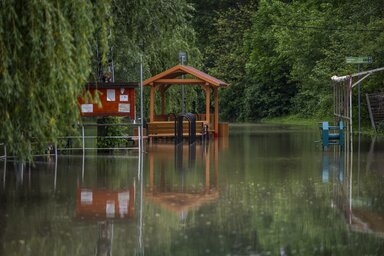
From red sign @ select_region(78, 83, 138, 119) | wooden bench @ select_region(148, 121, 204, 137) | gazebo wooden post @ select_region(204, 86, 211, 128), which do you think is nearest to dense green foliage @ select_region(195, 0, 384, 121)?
gazebo wooden post @ select_region(204, 86, 211, 128)

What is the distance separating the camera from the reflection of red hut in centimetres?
1417

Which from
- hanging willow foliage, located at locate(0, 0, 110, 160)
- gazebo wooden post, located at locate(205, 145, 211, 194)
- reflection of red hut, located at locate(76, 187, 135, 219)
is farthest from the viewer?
gazebo wooden post, located at locate(205, 145, 211, 194)

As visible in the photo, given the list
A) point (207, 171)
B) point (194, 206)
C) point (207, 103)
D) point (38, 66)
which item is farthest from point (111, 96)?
point (38, 66)

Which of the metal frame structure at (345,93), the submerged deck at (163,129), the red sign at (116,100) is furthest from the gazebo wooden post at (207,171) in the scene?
the submerged deck at (163,129)

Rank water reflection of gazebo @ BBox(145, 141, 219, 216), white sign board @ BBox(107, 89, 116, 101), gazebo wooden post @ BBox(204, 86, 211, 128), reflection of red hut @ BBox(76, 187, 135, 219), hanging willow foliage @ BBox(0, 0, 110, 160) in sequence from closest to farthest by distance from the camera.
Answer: hanging willow foliage @ BBox(0, 0, 110, 160)
reflection of red hut @ BBox(76, 187, 135, 219)
water reflection of gazebo @ BBox(145, 141, 219, 216)
white sign board @ BBox(107, 89, 116, 101)
gazebo wooden post @ BBox(204, 86, 211, 128)

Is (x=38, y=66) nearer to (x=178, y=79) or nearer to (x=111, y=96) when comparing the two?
(x=111, y=96)

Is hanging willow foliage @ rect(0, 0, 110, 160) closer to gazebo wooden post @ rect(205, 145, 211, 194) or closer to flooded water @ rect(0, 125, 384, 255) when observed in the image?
flooded water @ rect(0, 125, 384, 255)

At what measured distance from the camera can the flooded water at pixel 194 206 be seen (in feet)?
37.4

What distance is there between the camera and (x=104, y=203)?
15539 millimetres

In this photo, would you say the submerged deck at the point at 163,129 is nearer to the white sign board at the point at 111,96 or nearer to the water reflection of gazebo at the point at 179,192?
the white sign board at the point at 111,96

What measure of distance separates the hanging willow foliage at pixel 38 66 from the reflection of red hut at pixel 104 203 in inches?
97.1

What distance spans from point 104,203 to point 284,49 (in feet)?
164

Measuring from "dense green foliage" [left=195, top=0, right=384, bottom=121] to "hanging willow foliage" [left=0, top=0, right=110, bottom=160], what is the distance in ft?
94.6

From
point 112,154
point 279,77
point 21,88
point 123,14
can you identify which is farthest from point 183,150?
point 279,77
